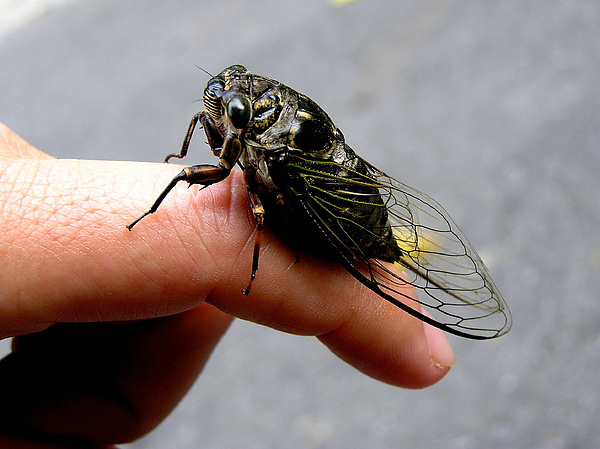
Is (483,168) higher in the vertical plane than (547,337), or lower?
higher

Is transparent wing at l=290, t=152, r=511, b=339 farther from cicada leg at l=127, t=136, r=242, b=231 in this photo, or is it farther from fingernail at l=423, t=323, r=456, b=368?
cicada leg at l=127, t=136, r=242, b=231

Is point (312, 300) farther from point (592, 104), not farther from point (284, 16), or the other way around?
point (284, 16)

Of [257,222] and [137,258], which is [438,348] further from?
[137,258]

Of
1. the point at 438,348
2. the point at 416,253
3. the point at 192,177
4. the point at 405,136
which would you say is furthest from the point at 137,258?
the point at 405,136

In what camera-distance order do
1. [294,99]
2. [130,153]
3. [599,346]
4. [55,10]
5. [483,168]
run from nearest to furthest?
[294,99] → [599,346] → [483,168] → [130,153] → [55,10]

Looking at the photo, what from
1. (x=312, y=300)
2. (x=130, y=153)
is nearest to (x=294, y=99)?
(x=312, y=300)

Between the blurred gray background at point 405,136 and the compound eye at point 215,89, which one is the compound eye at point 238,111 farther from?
the blurred gray background at point 405,136
